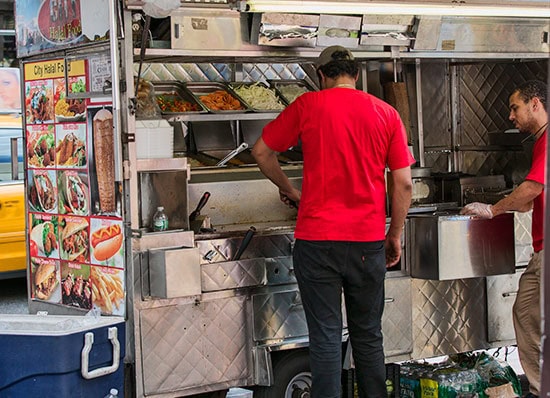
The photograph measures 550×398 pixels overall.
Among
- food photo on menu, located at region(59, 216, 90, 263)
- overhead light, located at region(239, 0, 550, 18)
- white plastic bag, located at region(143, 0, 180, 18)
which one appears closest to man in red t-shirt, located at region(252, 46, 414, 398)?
overhead light, located at region(239, 0, 550, 18)

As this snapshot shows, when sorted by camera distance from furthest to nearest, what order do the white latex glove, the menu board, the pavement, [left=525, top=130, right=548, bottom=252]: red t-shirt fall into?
1. the pavement
2. the white latex glove
3. the menu board
4. [left=525, top=130, right=548, bottom=252]: red t-shirt

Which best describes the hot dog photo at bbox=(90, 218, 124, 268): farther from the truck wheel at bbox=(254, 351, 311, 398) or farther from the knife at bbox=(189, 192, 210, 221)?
the truck wheel at bbox=(254, 351, 311, 398)

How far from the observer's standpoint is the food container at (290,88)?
6867mm

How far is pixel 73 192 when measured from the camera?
18.9 feet

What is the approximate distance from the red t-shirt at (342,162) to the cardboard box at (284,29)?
89cm

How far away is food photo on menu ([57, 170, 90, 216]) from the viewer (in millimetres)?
5641

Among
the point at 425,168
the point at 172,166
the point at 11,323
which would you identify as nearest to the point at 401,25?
the point at 425,168

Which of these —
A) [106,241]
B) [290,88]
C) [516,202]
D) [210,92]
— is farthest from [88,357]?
[290,88]

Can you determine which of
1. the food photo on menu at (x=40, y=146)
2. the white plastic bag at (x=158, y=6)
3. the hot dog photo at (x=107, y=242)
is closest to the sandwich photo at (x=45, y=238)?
the food photo on menu at (x=40, y=146)

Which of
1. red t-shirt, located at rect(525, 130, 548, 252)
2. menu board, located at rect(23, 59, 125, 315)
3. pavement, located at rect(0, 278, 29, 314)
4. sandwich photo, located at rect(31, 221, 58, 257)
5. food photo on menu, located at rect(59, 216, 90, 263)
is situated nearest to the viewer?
red t-shirt, located at rect(525, 130, 548, 252)

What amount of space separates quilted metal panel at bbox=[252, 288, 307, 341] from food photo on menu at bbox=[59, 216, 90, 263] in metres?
1.05

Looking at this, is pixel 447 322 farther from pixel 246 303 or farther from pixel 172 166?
pixel 172 166

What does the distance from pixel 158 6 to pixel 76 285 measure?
1837mm

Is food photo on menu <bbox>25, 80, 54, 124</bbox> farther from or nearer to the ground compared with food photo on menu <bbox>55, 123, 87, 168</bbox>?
farther from the ground
